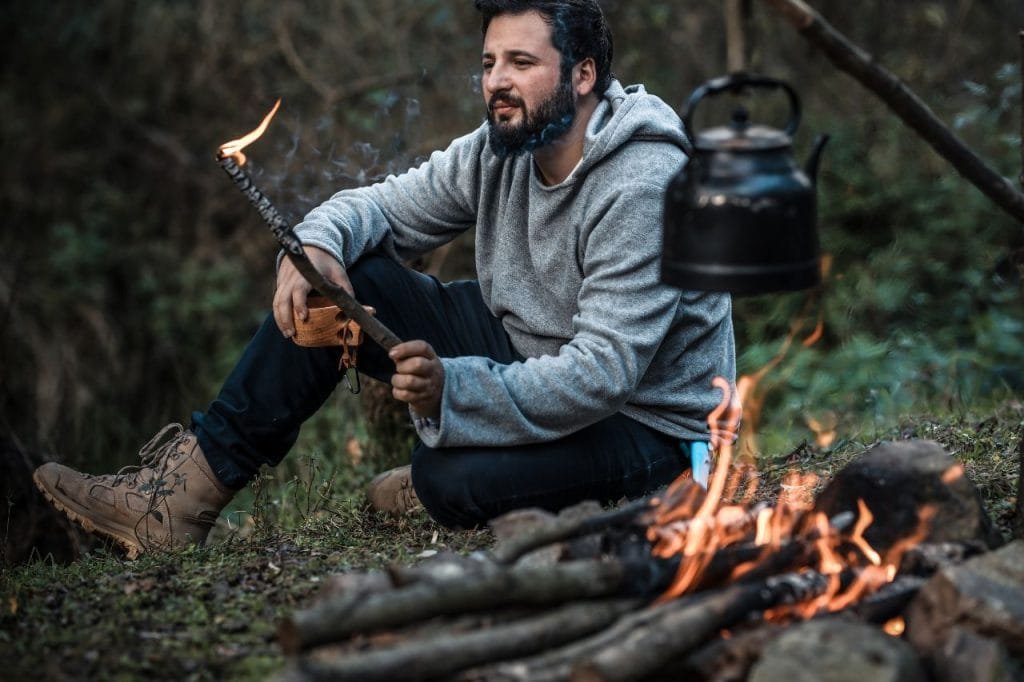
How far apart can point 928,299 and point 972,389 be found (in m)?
0.98

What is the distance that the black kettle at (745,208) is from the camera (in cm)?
250

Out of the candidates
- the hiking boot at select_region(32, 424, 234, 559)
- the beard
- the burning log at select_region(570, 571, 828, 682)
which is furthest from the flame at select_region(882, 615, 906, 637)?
the hiking boot at select_region(32, 424, 234, 559)

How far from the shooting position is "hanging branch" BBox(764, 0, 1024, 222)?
2.55 metres

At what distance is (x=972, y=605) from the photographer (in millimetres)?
2516

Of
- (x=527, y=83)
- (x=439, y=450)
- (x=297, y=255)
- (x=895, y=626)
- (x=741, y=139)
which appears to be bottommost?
(x=895, y=626)

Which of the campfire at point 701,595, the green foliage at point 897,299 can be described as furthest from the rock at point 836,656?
the green foliage at point 897,299

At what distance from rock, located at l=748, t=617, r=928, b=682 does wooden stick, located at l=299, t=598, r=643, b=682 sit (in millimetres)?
378

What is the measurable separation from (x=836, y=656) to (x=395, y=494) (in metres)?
2.19

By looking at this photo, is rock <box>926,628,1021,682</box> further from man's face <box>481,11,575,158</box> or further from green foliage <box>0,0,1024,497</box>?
green foliage <box>0,0,1024,497</box>

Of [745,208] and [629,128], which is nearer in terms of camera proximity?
[745,208]

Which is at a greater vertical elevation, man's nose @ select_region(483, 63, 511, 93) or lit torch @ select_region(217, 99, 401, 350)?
man's nose @ select_region(483, 63, 511, 93)

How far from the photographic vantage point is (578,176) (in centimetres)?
362

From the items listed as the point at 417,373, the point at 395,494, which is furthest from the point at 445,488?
the point at 395,494

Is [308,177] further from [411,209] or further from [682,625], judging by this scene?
[682,625]
